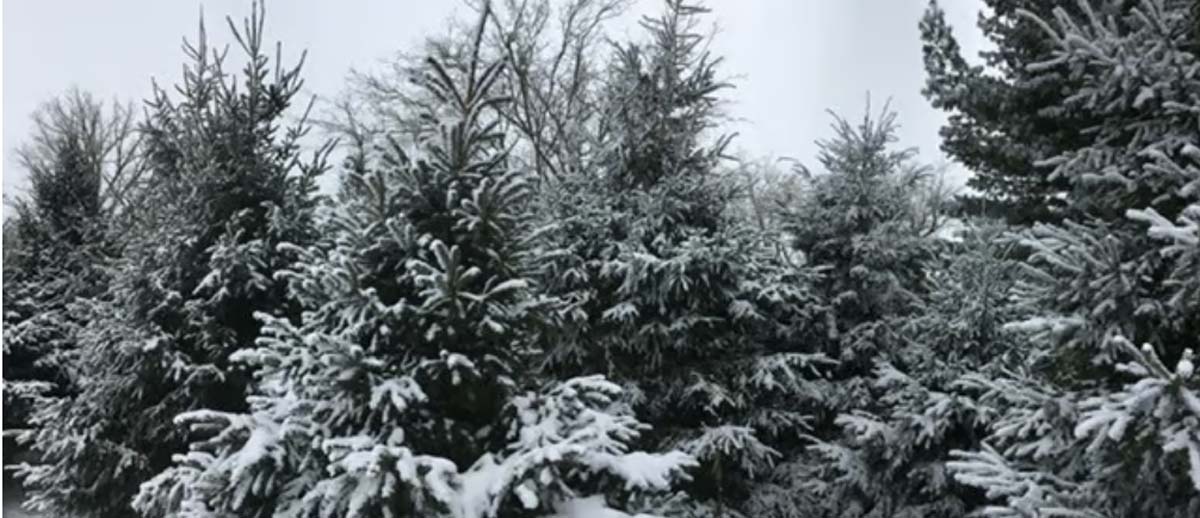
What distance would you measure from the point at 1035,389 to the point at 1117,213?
0.90 meters

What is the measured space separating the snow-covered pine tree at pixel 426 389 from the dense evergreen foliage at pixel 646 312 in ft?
0.05

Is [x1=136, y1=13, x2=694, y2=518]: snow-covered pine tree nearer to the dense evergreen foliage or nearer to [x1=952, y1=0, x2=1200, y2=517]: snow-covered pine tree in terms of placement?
the dense evergreen foliage

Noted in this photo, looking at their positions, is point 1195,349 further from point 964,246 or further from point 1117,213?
point 964,246

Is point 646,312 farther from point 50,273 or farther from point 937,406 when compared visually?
point 50,273

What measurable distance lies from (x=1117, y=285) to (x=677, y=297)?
12.0ft

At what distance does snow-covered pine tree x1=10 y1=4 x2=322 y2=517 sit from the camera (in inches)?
232

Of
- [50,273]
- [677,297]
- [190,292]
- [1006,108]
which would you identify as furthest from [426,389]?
[50,273]

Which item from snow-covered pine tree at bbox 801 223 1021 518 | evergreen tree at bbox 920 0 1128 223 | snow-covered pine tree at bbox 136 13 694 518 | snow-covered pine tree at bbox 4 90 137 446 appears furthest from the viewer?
snow-covered pine tree at bbox 4 90 137 446

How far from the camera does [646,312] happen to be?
705 centimetres

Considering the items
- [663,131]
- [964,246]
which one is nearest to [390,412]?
[663,131]

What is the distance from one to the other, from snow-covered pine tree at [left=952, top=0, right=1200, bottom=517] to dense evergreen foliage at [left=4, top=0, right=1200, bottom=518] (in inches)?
0.7

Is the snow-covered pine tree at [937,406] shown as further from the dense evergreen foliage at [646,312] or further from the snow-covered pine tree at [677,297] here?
the snow-covered pine tree at [677,297]

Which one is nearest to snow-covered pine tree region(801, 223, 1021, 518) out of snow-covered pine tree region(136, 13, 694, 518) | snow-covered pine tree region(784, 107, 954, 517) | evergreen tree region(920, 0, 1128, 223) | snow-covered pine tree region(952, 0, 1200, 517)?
snow-covered pine tree region(784, 107, 954, 517)

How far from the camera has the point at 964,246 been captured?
7.42 metres
